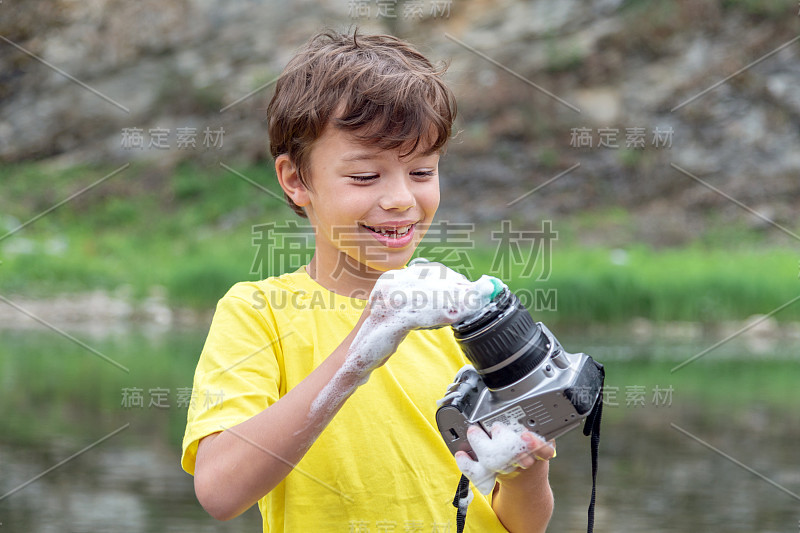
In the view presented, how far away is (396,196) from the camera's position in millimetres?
1489

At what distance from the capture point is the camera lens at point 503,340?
1293mm

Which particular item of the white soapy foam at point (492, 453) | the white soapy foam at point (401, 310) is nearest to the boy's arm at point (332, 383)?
the white soapy foam at point (401, 310)

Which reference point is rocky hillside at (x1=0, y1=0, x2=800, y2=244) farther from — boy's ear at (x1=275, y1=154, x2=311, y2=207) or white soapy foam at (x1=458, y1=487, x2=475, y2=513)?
white soapy foam at (x1=458, y1=487, x2=475, y2=513)

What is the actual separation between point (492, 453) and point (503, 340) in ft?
0.54

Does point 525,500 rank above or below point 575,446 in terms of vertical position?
above

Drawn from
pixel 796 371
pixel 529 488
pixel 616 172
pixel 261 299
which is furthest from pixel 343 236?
pixel 616 172

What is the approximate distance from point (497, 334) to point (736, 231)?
11.3m

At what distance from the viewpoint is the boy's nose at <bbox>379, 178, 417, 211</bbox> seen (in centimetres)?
149

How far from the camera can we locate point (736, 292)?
27.6ft

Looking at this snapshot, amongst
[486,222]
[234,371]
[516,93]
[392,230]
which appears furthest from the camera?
[516,93]

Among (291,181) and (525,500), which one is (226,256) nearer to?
(291,181)

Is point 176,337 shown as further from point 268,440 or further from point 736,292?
point 268,440

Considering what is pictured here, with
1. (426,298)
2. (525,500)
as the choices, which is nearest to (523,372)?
(426,298)

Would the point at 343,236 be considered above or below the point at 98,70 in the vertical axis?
above
